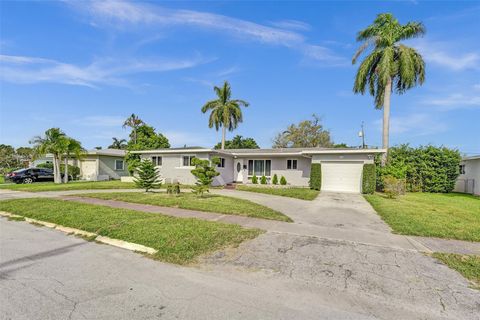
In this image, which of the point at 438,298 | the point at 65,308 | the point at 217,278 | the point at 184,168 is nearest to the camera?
the point at 65,308

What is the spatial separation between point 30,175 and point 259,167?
2198cm

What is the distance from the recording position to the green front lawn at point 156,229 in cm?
511

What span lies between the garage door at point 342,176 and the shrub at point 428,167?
88.0 inches

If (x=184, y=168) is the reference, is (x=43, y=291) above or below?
below

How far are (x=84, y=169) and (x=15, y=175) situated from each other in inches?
239

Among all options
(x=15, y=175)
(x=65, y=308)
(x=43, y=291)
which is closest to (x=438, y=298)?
(x=65, y=308)

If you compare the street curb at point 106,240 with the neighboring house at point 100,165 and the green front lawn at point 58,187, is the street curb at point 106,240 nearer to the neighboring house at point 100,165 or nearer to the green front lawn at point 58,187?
the green front lawn at point 58,187

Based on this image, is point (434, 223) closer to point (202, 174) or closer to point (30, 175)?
point (202, 174)

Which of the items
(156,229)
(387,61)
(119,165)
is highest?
(387,61)

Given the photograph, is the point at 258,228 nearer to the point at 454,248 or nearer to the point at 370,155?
the point at 454,248

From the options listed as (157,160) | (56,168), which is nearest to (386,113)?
(157,160)

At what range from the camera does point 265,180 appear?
21.8 metres

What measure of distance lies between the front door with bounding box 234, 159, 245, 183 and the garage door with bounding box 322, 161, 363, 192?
785cm

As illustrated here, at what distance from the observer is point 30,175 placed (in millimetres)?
23000
